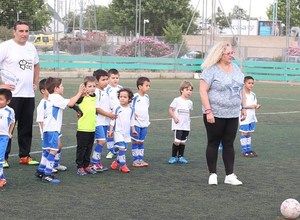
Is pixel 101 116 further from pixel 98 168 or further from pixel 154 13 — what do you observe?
pixel 154 13

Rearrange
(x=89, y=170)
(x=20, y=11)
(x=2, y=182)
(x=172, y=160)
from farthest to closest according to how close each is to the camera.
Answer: (x=20, y=11), (x=172, y=160), (x=89, y=170), (x=2, y=182)

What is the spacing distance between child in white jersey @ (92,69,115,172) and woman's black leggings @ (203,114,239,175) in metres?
1.64

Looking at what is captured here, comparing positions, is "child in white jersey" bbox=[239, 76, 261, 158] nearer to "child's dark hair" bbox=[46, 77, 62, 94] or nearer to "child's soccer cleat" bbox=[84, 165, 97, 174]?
"child's soccer cleat" bbox=[84, 165, 97, 174]

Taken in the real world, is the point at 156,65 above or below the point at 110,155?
above

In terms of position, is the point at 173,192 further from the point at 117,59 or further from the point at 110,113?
the point at 117,59

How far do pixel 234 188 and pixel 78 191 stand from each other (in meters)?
2.03

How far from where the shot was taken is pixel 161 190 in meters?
8.34

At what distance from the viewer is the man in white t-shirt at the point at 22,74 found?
9.79 m

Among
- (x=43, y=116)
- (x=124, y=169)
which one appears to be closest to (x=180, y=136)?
(x=124, y=169)

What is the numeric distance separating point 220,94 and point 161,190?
1.47 m

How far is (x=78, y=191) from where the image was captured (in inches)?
321

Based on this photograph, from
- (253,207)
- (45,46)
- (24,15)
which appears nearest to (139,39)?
(45,46)

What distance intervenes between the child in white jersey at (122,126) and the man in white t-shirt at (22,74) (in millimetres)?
1333

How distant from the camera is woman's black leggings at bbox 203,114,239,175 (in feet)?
28.6
